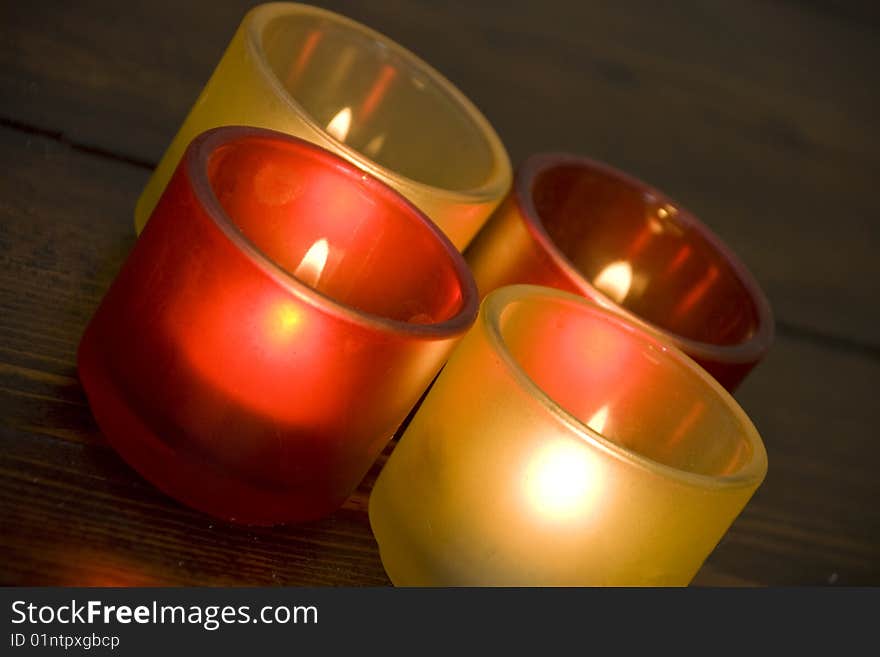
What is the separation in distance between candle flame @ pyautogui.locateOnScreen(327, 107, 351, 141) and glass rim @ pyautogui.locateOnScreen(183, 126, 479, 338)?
17 centimetres

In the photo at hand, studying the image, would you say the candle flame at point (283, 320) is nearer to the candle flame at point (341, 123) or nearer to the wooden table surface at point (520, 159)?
the wooden table surface at point (520, 159)

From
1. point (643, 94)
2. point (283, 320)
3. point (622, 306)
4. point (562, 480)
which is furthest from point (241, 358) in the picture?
point (643, 94)

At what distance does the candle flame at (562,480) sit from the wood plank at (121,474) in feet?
0.28

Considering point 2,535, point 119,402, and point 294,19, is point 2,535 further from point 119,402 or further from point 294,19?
point 294,19

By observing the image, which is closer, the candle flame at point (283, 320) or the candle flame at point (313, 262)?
the candle flame at point (283, 320)

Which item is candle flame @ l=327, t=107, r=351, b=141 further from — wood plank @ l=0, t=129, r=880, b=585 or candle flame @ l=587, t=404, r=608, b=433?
candle flame @ l=587, t=404, r=608, b=433

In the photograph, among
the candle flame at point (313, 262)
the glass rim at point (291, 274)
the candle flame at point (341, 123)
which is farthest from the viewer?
the candle flame at point (341, 123)

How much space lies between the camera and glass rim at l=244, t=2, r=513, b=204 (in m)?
0.52

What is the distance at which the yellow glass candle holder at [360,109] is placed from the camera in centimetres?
53

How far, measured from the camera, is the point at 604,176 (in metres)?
0.69

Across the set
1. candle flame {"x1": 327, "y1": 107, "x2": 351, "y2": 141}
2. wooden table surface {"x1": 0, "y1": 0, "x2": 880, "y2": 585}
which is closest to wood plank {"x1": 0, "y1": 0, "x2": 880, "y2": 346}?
wooden table surface {"x1": 0, "y1": 0, "x2": 880, "y2": 585}

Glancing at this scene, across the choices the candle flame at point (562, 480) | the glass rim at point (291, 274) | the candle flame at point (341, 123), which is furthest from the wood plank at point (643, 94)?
the candle flame at point (562, 480)

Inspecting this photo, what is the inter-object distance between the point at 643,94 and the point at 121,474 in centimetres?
79

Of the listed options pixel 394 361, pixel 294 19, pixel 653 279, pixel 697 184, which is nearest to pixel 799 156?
pixel 697 184
